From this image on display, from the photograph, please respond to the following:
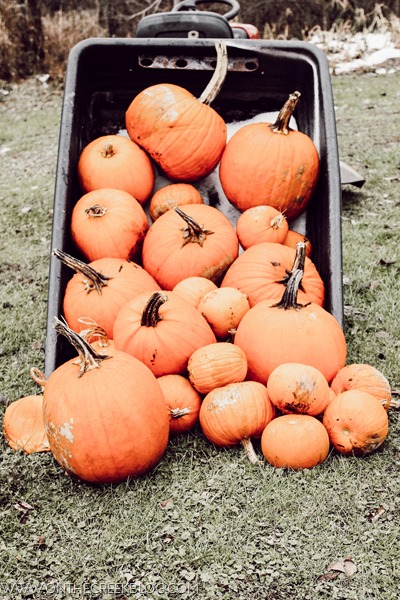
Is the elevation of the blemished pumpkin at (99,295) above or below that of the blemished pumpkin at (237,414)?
above

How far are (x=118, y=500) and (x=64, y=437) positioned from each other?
29cm

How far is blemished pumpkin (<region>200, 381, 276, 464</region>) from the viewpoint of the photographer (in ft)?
8.04

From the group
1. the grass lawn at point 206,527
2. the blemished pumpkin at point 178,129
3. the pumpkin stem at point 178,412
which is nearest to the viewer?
the grass lawn at point 206,527

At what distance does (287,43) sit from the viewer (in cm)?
374

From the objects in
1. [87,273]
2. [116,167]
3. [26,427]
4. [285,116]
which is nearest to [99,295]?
[87,273]

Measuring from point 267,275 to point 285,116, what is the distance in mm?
919

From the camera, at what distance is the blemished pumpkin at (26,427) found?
2588 millimetres

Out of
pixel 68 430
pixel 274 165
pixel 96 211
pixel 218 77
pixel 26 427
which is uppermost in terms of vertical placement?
pixel 218 77

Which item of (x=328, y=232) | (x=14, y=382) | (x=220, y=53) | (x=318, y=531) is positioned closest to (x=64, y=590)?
(x=318, y=531)

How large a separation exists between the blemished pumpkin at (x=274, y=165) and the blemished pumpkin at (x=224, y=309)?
0.77 meters

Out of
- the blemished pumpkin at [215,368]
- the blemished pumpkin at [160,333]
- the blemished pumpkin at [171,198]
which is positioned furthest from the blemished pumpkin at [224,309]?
the blemished pumpkin at [171,198]

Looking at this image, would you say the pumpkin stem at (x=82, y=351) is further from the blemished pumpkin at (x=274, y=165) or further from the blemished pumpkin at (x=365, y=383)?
the blemished pumpkin at (x=274, y=165)

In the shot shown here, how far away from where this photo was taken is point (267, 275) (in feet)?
9.82

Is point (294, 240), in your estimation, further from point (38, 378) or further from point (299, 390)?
point (38, 378)
